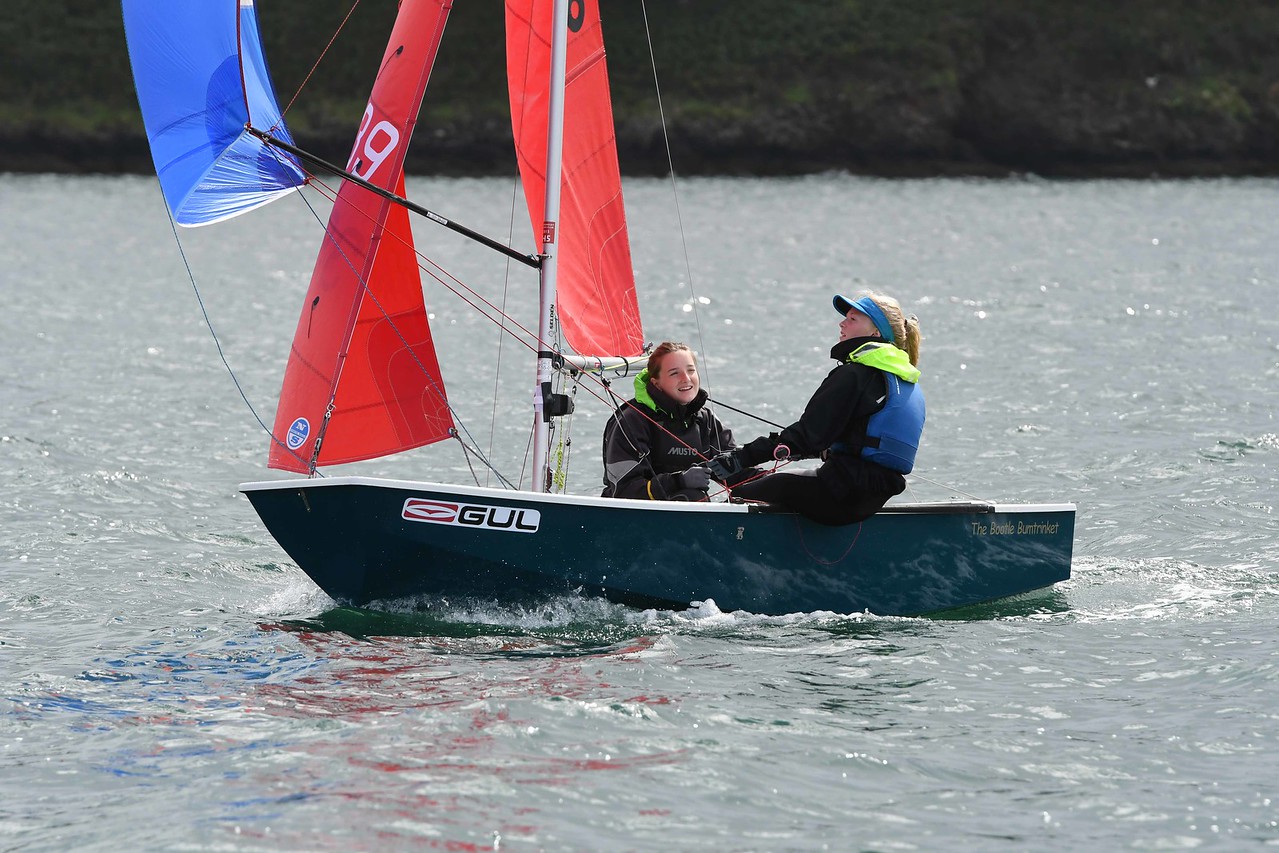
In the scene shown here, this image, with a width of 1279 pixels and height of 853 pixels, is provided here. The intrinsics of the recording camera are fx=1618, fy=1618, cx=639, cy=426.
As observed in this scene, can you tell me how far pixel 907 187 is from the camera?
5000 centimetres

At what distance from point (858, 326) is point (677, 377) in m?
0.98

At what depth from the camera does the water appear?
19.6 feet

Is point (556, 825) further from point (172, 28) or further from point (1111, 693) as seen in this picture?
point (172, 28)

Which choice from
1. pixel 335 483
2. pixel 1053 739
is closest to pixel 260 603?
pixel 335 483

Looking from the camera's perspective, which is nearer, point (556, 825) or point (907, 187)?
point (556, 825)

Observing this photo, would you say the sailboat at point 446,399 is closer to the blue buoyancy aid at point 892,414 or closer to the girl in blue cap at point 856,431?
the girl in blue cap at point 856,431

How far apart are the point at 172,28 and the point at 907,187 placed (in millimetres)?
43451

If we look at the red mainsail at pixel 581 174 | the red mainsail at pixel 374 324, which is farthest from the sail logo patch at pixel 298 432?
the red mainsail at pixel 581 174

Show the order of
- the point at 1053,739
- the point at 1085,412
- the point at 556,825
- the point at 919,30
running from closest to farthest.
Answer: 1. the point at 556,825
2. the point at 1053,739
3. the point at 1085,412
4. the point at 919,30

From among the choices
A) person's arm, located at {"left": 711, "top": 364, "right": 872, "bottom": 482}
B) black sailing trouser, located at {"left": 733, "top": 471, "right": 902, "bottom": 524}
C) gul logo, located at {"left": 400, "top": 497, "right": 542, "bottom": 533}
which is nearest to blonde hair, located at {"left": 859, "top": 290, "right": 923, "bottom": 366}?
person's arm, located at {"left": 711, "top": 364, "right": 872, "bottom": 482}

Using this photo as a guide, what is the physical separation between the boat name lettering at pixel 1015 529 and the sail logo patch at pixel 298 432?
146 inches

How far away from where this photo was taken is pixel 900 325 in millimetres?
8453

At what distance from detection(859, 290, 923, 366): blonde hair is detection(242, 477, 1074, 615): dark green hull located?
2.93ft

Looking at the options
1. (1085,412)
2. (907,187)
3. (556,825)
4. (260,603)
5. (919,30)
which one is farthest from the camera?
(919,30)
